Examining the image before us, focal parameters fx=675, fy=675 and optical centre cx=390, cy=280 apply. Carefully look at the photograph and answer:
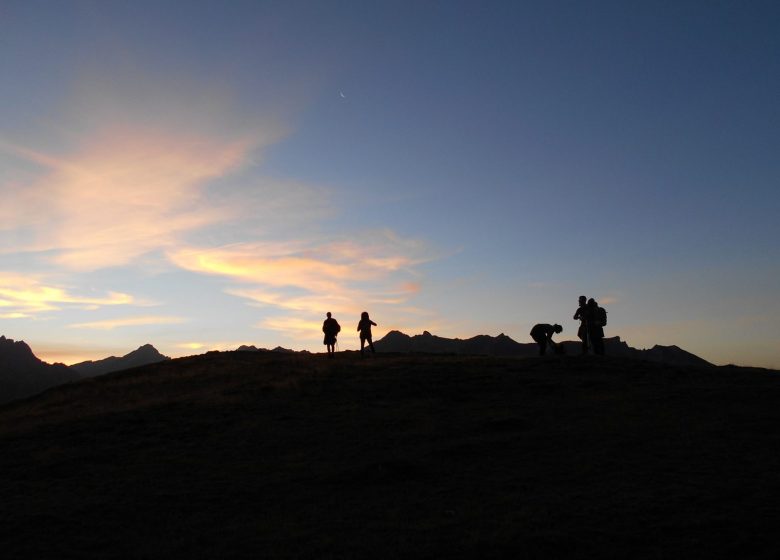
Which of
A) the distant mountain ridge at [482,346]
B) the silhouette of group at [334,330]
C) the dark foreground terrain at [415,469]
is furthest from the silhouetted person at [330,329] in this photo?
the distant mountain ridge at [482,346]

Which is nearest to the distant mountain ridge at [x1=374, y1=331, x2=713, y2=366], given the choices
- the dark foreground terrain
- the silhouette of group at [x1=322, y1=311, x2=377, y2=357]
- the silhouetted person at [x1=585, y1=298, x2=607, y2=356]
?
the silhouette of group at [x1=322, y1=311, x2=377, y2=357]

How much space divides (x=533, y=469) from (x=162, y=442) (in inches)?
423

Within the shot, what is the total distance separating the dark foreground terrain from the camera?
415 inches

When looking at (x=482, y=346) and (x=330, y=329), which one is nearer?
(x=330, y=329)

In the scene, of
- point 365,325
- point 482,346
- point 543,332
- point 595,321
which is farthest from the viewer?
point 482,346

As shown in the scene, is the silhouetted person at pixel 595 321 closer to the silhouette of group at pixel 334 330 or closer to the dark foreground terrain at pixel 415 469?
the dark foreground terrain at pixel 415 469

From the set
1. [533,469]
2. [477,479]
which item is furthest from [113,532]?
[533,469]

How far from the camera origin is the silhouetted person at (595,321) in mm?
29453

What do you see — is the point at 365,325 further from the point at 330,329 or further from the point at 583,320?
the point at 583,320

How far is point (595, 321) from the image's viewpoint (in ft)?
97.3

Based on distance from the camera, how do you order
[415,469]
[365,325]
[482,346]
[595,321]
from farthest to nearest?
1. [482,346]
2. [365,325]
3. [595,321]
4. [415,469]

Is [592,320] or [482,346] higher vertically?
[482,346]

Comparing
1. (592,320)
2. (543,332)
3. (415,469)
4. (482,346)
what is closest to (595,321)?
(592,320)

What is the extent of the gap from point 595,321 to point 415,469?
674 inches
